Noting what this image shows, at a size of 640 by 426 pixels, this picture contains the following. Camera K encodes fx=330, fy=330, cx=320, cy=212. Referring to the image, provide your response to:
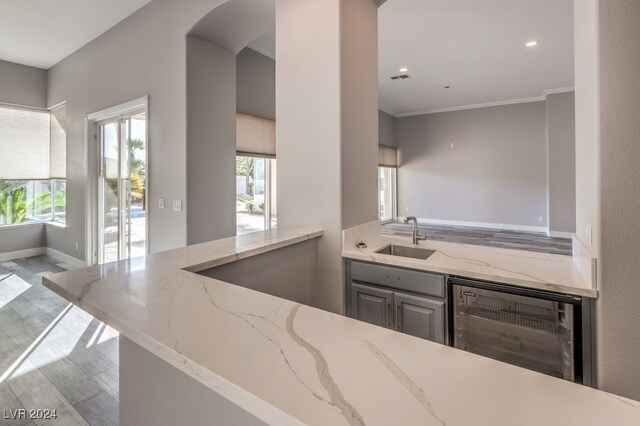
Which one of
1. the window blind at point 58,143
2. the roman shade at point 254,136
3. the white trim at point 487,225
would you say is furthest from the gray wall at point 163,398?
the white trim at point 487,225

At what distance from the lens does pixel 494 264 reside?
1870mm

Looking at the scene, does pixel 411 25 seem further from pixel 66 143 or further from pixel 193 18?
pixel 66 143

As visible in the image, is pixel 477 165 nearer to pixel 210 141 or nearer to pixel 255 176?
pixel 255 176

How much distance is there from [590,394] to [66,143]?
21.8 ft

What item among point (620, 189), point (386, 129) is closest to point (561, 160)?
A: point (386, 129)

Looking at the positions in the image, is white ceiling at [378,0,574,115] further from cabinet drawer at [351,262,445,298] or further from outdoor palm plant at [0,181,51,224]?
outdoor palm plant at [0,181,51,224]

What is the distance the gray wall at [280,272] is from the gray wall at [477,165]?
24.4ft

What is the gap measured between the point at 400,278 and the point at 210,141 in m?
2.47

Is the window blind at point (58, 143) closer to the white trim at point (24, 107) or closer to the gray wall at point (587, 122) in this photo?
the white trim at point (24, 107)

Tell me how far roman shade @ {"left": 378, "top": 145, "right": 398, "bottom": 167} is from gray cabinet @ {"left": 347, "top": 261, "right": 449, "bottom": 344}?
262 inches

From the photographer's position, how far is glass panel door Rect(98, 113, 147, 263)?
13.4 ft

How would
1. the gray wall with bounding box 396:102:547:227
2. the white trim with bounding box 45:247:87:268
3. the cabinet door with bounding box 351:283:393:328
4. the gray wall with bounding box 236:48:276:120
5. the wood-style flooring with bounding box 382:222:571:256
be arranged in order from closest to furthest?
the cabinet door with bounding box 351:283:393:328 → the gray wall with bounding box 236:48:276:120 → the white trim with bounding box 45:247:87:268 → the wood-style flooring with bounding box 382:222:571:256 → the gray wall with bounding box 396:102:547:227

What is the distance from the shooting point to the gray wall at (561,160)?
6.82 m

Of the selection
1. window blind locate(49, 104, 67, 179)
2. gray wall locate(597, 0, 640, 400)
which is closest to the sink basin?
gray wall locate(597, 0, 640, 400)
